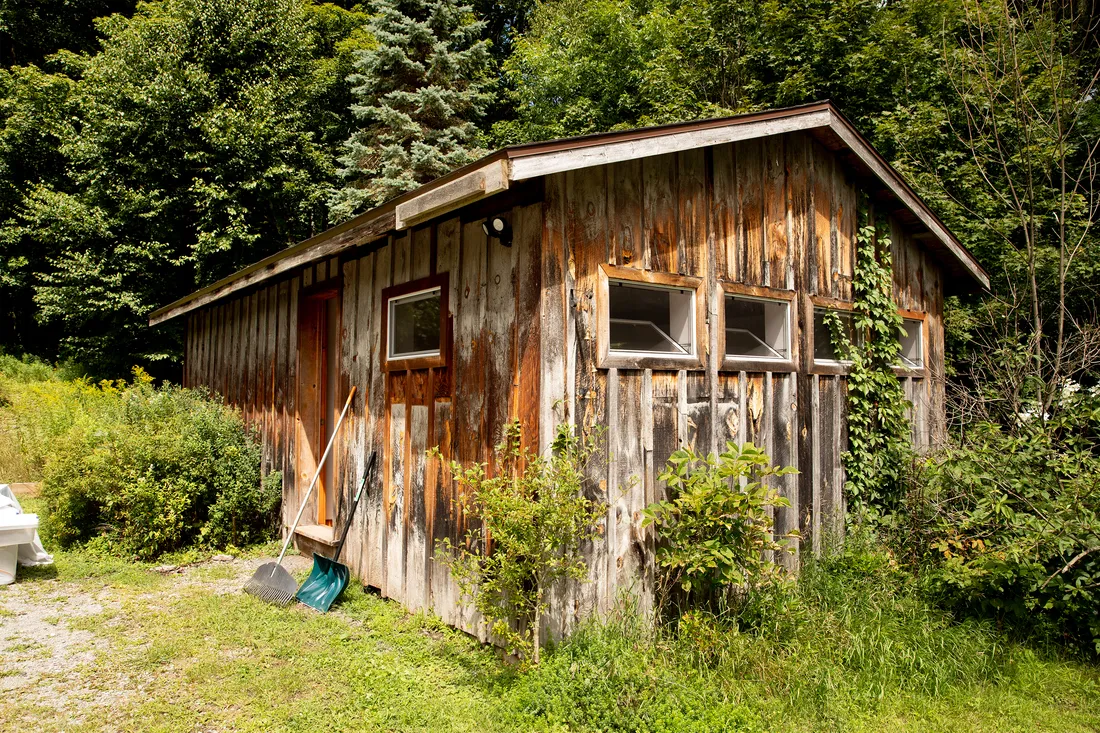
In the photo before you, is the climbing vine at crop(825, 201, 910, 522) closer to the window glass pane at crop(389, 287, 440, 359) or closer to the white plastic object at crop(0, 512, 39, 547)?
the window glass pane at crop(389, 287, 440, 359)

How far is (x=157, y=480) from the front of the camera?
650 cm

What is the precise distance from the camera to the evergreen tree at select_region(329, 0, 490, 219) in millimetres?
16016

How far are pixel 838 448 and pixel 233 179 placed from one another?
14.0m

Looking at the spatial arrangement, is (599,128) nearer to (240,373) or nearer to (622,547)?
(240,373)

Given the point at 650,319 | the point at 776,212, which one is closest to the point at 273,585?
the point at 650,319

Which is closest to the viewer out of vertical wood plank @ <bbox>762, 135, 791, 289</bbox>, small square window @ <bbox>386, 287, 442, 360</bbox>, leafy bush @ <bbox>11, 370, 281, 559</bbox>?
small square window @ <bbox>386, 287, 442, 360</bbox>

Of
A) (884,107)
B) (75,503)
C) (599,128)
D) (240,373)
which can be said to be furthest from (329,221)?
(884,107)

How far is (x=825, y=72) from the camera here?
1266 centimetres

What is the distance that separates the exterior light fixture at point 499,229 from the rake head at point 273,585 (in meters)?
3.20

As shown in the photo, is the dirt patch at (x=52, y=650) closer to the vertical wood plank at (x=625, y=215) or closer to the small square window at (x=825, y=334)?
the vertical wood plank at (x=625, y=215)

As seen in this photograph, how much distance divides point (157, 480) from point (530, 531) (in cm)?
479

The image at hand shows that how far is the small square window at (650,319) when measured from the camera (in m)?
4.27

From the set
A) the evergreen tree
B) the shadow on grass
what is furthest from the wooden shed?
the evergreen tree

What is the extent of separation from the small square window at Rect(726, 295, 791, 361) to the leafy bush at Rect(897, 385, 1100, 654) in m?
1.56
